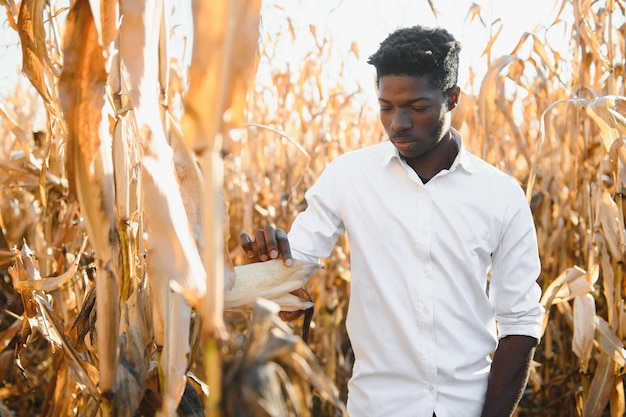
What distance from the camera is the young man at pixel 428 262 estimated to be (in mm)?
1125

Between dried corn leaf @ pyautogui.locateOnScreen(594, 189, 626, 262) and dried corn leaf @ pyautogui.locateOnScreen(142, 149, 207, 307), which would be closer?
dried corn leaf @ pyautogui.locateOnScreen(142, 149, 207, 307)

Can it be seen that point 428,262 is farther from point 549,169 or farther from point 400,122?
point 549,169

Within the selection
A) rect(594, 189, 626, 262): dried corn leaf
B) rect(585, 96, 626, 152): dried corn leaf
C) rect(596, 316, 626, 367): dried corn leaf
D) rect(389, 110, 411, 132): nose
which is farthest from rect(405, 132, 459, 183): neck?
rect(596, 316, 626, 367): dried corn leaf

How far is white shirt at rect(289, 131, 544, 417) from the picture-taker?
1126mm

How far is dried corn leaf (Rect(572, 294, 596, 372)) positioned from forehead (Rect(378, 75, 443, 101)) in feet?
2.25

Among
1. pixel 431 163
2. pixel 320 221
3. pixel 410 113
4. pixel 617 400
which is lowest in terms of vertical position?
pixel 617 400

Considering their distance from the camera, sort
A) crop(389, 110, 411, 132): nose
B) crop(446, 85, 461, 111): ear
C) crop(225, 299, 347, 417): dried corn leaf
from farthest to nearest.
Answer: crop(446, 85, 461, 111): ear, crop(389, 110, 411, 132): nose, crop(225, 299, 347, 417): dried corn leaf

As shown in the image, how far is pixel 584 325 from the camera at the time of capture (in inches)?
58.1

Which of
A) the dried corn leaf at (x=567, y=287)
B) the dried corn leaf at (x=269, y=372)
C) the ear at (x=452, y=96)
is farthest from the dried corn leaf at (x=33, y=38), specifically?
the dried corn leaf at (x=567, y=287)

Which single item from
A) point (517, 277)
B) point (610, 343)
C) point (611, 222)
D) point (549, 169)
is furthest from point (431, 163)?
point (549, 169)

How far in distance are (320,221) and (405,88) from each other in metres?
0.30

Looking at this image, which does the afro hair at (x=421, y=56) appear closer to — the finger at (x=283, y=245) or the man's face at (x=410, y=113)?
the man's face at (x=410, y=113)

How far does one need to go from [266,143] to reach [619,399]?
2000 millimetres

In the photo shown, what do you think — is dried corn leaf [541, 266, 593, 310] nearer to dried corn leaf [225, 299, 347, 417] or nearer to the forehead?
→ the forehead
